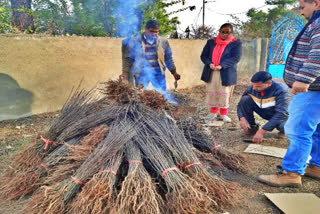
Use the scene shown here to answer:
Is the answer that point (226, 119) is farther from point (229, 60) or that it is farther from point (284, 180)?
point (284, 180)

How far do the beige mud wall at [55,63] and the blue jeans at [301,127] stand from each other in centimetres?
419

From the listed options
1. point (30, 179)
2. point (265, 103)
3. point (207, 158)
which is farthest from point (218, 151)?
point (30, 179)

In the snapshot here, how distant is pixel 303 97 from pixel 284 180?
3.01 feet

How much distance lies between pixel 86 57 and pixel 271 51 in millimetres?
7556

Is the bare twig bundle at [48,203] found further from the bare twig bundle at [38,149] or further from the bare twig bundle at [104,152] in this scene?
the bare twig bundle at [38,149]

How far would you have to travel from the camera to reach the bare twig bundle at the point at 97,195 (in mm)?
1729

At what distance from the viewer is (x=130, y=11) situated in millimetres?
5273

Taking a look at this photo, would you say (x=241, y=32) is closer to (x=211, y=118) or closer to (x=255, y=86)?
(x=211, y=118)

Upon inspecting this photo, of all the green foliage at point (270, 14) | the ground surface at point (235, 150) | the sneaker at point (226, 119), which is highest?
the green foliage at point (270, 14)

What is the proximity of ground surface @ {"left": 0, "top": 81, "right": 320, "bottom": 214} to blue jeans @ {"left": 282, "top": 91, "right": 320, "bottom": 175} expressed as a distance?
318 mm

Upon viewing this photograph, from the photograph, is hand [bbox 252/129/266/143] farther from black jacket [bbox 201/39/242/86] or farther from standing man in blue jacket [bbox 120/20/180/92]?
standing man in blue jacket [bbox 120/20/180/92]

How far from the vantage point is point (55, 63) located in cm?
512

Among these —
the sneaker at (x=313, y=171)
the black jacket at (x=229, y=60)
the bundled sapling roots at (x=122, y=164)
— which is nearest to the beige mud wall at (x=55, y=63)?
the bundled sapling roots at (x=122, y=164)

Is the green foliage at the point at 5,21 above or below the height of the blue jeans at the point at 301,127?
above
